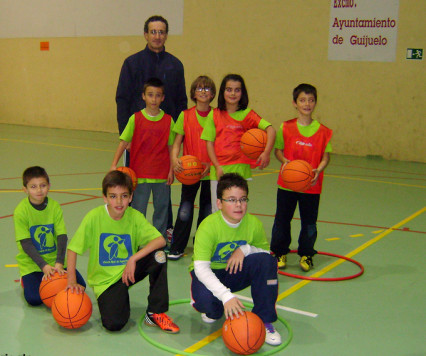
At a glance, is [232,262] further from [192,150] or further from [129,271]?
[192,150]

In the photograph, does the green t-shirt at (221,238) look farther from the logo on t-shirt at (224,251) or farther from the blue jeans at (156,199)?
the blue jeans at (156,199)

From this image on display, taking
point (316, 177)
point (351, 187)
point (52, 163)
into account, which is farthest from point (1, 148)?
point (316, 177)

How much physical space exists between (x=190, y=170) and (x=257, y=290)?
173 cm

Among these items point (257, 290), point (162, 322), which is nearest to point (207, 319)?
point (162, 322)

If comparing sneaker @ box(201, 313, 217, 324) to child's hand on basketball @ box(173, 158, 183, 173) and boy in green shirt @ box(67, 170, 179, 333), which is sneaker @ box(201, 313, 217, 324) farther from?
child's hand on basketball @ box(173, 158, 183, 173)

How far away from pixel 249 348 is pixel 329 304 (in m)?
1.15

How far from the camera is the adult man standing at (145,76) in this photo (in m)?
5.63

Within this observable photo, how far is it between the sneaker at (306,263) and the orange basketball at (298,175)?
649 mm

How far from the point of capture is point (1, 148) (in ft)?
39.8

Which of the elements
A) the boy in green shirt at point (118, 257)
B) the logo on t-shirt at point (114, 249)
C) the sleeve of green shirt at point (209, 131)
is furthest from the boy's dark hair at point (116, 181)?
the sleeve of green shirt at point (209, 131)

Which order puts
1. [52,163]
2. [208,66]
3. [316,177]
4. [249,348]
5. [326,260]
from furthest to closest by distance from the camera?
1. [208,66]
2. [52,163]
3. [326,260]
4. [316,177]
5. [249,348]

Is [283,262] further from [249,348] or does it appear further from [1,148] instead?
[1,148]

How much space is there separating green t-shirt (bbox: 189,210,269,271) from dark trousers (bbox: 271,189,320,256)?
4.32ft

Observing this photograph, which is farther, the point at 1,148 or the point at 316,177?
the point at 1,148
